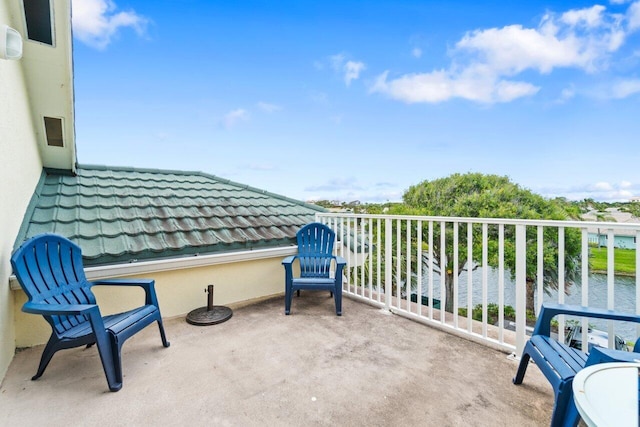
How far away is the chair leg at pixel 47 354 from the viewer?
2.06 meters

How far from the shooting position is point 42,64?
3072 mm

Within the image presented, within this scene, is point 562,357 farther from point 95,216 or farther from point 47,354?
point 95,216

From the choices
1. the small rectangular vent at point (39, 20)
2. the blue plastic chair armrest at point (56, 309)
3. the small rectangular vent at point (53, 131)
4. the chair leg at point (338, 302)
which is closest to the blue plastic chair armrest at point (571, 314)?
the chair leg at point (338, 302)

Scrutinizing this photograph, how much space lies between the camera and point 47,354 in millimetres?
2098

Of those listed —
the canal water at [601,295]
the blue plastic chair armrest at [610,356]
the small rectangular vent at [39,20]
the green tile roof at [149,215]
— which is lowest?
the canal water at [601,295]

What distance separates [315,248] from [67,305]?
2577mm

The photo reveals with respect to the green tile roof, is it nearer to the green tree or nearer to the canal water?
the canal water

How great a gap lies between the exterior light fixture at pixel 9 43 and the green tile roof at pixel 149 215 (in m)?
1.80

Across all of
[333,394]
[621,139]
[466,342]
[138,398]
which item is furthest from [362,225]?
[621,139]

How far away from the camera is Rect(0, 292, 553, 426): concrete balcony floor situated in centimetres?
177

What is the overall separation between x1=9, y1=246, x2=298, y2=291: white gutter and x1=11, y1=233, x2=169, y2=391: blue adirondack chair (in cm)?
37

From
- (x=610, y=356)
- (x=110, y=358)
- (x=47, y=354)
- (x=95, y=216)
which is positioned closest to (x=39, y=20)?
(x=95, y=216)

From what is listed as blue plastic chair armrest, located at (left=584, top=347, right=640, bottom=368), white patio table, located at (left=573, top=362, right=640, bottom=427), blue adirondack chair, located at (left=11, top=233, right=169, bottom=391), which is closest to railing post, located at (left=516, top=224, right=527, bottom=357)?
blue plastic chair armrest, located at (left=584, top=347, right=640, bottom=368)

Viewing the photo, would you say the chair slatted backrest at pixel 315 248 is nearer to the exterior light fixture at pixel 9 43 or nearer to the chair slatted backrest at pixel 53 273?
the chair slatted backrest at pixel 53 273
